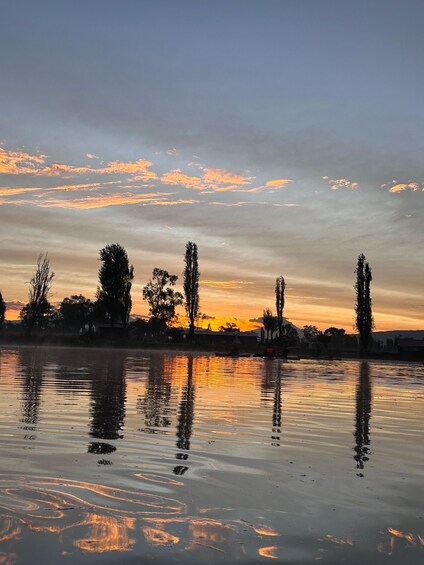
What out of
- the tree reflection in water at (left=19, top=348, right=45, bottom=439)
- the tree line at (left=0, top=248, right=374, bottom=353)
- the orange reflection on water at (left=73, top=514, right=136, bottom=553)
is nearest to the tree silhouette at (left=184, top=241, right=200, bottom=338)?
the tree line at (left=0, top=248, right=374, bottom=353)

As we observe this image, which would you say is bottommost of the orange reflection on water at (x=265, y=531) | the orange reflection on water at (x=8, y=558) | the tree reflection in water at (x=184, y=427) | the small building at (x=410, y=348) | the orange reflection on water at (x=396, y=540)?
the orange reflection on water at (x=8, y=558)

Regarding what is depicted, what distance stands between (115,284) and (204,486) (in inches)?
3406

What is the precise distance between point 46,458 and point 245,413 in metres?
5.82

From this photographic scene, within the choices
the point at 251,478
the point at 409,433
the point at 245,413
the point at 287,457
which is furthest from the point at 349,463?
the point at 245,413

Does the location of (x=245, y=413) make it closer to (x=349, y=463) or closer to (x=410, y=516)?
(x=349, y=463)

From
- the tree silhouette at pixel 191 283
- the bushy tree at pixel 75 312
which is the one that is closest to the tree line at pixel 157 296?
the tree silhouette at pixel 191 283

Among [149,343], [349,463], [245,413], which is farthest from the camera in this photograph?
[149,343]

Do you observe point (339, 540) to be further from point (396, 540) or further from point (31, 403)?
point (31, 403)

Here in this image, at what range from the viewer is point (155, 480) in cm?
580

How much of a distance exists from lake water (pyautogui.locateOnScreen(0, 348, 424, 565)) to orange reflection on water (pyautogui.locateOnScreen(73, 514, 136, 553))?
0.04 ft

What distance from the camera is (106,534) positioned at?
415 centimetres

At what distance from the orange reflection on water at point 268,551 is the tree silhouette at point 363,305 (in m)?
77.8

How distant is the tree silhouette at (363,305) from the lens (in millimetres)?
80812

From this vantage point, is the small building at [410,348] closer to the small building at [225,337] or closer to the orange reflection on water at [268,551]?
the small building at [225,337]
